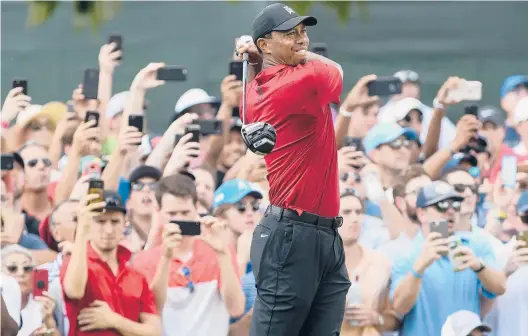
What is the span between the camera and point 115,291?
6883mm

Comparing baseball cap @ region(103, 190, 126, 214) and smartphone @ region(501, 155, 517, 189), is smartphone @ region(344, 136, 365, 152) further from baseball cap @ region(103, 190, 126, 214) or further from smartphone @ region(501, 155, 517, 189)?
baseball cap @ region(103, 190, 126, 214)

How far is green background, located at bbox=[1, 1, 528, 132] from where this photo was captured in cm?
955

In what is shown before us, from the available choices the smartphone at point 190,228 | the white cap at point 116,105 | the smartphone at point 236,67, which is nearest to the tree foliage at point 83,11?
the white cap at point 116,105

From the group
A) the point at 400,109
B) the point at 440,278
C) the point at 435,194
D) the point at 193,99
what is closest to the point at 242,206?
the point at 435,194

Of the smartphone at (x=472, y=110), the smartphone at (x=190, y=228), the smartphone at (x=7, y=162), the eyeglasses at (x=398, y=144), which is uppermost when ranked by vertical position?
the smartphone at (x=472, y=110)

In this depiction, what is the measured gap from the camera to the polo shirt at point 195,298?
23.4 feet

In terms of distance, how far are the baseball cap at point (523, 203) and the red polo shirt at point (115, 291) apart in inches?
86.9

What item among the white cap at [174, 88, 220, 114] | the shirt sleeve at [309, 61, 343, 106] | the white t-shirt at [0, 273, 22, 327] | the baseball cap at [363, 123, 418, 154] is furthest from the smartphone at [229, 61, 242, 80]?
the shirt sleeve at [309, 61, 343, 106]

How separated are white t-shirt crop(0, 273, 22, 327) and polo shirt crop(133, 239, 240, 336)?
67cm

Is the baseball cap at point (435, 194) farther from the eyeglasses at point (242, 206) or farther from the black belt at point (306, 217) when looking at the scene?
the black belt at point (306, 217)

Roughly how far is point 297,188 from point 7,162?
10.9 ft

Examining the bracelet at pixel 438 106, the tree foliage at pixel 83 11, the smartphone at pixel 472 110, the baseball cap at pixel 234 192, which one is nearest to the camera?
the baseball cap at pixel 234 192

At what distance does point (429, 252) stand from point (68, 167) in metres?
2.42

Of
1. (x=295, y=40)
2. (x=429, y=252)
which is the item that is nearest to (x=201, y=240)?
(x=429, y=252)
